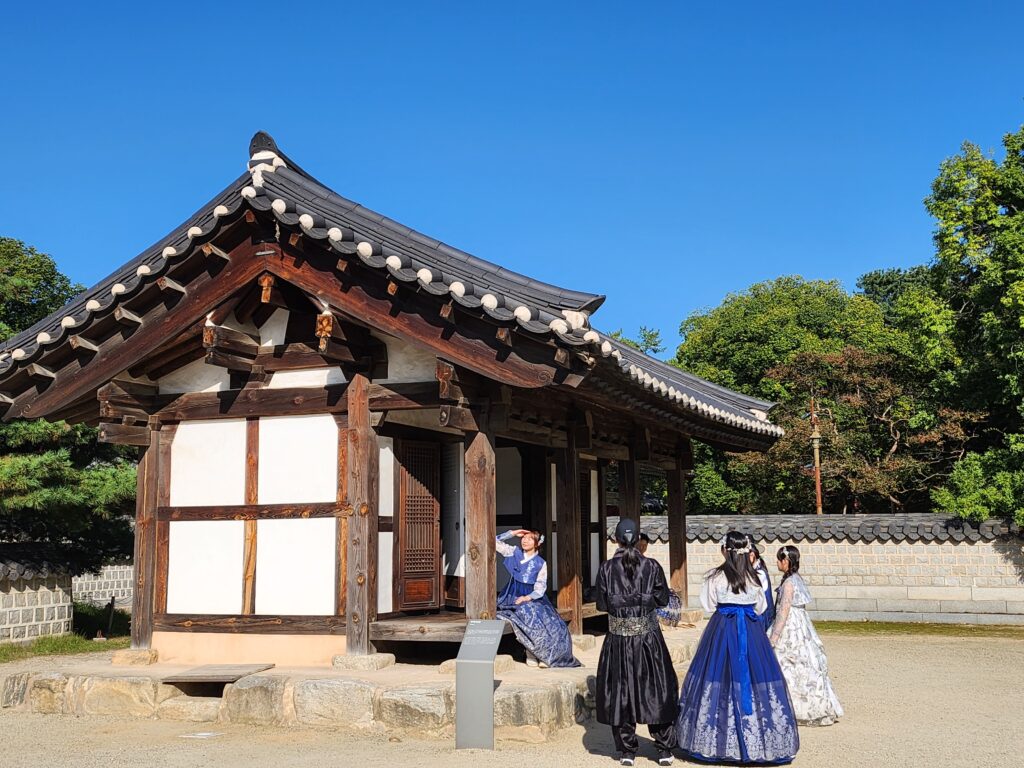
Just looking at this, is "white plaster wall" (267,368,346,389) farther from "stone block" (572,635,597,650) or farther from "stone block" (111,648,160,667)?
"stone block" (572,635,597,650)

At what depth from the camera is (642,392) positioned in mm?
9805

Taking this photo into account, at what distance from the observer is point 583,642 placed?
10.3m

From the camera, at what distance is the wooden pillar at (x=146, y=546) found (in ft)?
32.7

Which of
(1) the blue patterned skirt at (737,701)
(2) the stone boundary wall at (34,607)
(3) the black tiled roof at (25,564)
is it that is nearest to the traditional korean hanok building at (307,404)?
(1) the blue patterned skirt at (737,701)

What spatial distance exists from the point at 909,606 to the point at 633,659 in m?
15.7

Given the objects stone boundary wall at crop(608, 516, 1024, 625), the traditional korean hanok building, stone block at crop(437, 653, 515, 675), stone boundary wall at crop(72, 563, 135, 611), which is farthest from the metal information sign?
stone boundary wall at crop(72, 563, 135, 611)

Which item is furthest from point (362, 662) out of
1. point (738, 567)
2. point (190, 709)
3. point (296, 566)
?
point (738, 567)

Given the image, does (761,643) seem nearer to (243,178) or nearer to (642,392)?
(642,392)

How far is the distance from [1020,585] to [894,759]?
48.0 ft

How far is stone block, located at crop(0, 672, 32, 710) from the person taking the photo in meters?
9.10

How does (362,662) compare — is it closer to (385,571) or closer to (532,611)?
(385,571)

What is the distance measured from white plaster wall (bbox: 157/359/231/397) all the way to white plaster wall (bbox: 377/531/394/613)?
93.8 inches

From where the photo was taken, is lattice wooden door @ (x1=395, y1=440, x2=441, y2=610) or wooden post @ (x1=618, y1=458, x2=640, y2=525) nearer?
lattice wooden door @ (x1=395, y1=440, x2=441, y2=610)

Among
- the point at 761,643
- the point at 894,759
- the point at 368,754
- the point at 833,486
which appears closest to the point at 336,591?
the point at 368,754
